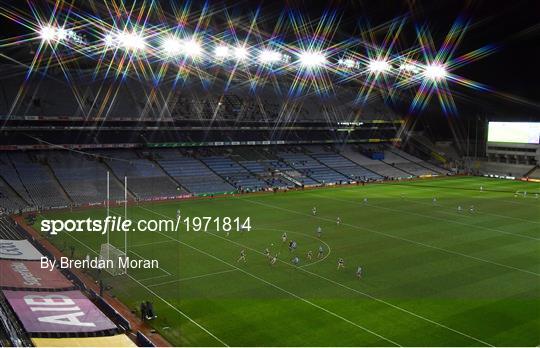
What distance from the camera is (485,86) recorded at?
246 ft

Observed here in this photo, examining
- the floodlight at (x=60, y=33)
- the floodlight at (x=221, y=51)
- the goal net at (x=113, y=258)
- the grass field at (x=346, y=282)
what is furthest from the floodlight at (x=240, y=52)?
the goal net at (x=113, y=258)

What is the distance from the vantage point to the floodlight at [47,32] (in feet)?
164

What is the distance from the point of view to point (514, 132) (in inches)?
3017

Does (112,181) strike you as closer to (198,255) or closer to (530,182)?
(198,255)

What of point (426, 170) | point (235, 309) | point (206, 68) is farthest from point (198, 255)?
point (426, 170)

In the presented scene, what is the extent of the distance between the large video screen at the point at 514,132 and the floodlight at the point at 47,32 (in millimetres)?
62694

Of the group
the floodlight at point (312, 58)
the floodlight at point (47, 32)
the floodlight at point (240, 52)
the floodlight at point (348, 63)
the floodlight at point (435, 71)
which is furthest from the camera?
the floodlight at point (348, 63)

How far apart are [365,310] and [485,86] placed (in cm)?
6309

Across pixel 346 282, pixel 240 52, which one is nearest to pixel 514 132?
pixel 240 52

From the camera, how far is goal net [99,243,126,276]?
2227 cm
